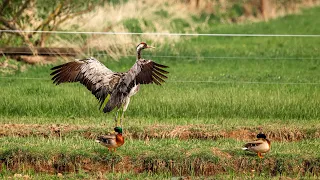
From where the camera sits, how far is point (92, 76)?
1349cm

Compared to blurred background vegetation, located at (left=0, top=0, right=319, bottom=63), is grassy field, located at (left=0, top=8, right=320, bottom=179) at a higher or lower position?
lower

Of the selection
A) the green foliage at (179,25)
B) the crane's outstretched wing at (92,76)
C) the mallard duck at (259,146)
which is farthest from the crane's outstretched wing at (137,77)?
the green foliage at (179,25)

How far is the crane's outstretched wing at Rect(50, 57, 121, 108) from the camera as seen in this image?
13.4 m

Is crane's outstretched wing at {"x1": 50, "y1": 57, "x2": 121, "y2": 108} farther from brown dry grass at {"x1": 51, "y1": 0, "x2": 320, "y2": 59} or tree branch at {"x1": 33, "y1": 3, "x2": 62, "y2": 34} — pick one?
tree branch at {"x1": 33, "y1": 3, "x2": 62, "y2": 34}

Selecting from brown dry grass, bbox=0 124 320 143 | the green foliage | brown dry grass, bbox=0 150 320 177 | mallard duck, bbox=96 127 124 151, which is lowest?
brown dry grass, bbox=0 150 320 177

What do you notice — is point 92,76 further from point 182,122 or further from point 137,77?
point 182,122

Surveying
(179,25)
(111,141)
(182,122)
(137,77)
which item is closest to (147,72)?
(137,77)

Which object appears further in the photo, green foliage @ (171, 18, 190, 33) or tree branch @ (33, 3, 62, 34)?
green foliage @ (171, 18, 190, 33)

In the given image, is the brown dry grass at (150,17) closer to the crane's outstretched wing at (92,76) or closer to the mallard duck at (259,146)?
the crane's outstretched wing at (92,76)

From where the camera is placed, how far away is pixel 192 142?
12.6 m

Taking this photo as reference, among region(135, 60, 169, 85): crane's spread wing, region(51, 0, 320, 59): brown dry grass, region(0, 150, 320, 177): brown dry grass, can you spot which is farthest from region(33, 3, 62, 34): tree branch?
region(0, 150, 320, 177): brown dry grass

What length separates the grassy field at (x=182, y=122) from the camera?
1125 cm

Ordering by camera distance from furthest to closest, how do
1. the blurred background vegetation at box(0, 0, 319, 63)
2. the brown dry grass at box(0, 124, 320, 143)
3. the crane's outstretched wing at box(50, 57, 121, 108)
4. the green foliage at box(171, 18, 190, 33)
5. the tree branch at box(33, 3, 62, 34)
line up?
the green foliage at box(171, 18, 190, 33)
the tree branch at box(33, 3, 62, 34)
the blurred background vegetation at box(0, 0, 319, 63)
the brown dry grass at box(0, 124, 320, 143)
the crane's outstretched wing at box(50, 57, 121, 108)

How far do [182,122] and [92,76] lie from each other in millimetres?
2028
